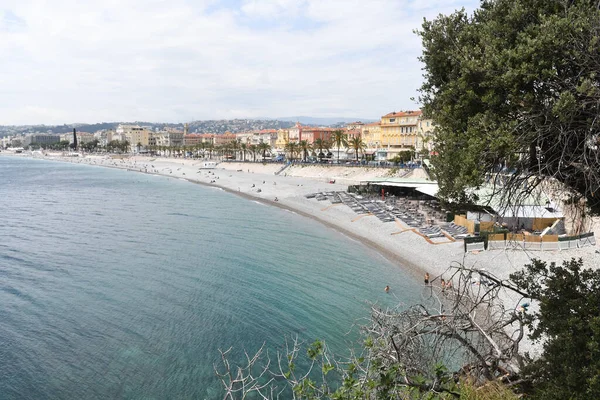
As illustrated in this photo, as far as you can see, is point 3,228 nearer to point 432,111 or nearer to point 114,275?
point 114,275

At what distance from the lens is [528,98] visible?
716 centimetres

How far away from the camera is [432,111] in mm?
10703

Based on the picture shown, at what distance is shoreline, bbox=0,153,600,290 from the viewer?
23.2 m

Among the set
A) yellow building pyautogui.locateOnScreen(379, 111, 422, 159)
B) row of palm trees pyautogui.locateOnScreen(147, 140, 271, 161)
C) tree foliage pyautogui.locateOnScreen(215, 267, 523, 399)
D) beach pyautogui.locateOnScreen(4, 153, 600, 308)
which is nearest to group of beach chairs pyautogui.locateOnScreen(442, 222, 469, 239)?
beach pyautogui.locateOnScreen(4, 153, 600, 308)

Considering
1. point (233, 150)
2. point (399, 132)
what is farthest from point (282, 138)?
point (399, 132)

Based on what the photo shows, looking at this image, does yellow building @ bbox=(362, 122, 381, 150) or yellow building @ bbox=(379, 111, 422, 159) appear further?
yellow building @ bbox=(362, 122, 381, 150)

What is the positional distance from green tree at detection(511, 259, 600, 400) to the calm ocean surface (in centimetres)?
906

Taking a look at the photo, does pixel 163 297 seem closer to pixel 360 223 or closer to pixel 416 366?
pixel 416 366

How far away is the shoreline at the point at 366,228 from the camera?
2323 cm

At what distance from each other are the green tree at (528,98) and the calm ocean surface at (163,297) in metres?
9.68

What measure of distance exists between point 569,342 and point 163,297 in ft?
64.1

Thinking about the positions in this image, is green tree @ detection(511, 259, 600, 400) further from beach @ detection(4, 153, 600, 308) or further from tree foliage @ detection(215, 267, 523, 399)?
beach @ detection(4, 153, 600, 308)

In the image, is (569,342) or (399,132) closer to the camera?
(569,342)

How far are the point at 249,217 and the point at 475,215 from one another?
2329 cm
